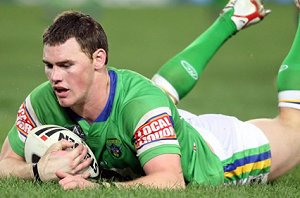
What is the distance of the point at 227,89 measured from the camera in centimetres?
1884

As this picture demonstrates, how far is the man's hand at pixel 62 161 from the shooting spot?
6.33m

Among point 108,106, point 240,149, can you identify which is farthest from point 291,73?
point 108,106

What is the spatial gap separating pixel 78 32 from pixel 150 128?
2.68 ft

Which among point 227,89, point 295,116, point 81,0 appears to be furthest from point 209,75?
point 295,116

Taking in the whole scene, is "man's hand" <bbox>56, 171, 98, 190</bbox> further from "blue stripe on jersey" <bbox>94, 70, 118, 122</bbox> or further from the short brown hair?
the short brown hair

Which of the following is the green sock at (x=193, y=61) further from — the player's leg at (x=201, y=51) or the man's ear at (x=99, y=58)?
the man's ear at (x=99, y=58)

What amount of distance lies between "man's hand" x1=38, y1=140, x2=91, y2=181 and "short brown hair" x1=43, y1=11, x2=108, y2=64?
0.64 meters

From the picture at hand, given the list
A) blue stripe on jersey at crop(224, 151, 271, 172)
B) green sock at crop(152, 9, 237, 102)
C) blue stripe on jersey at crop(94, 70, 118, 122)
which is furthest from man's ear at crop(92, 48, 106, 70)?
green sock at crop(152, 9, 237, 102)

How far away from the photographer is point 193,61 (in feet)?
28.5

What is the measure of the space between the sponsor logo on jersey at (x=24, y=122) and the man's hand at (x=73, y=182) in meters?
0.84

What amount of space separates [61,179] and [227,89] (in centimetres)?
1276

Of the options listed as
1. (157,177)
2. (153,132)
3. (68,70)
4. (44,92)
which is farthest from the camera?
(44,92)

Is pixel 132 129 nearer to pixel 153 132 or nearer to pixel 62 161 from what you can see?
pixel 153 132

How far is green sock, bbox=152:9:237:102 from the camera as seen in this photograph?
28.0 ft
